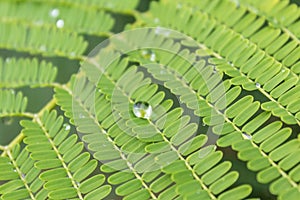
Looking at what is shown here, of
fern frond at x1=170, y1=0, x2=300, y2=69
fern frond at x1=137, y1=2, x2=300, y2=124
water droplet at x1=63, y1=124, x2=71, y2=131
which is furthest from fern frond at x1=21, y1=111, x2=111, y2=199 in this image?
fern frond at x1=170, y1=0, x2=300, y2=69

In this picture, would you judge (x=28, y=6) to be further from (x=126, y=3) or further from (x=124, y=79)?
(x=124, y=79)

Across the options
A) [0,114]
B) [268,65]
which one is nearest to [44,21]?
[0,114]

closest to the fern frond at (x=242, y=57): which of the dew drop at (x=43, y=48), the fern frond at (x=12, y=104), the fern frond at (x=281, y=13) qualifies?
the fern frond at (x=281, y=13)

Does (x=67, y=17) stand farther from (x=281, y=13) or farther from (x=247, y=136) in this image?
(x=247, y=136)

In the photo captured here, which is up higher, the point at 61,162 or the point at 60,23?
the point at 60,23

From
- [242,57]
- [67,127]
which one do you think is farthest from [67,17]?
[242,57]

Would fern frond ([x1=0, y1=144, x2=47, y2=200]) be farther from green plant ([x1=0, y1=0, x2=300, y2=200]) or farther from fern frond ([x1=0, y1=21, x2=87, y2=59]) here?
fern frond ([x1=0, y1=21, x2=87, y2=59])
